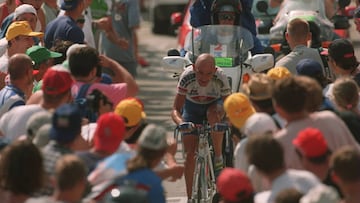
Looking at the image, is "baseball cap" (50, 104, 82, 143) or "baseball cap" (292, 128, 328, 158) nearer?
"baseball cap" (292, 128, 328, 158)

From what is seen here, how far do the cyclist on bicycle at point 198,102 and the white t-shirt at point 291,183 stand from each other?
466 cm

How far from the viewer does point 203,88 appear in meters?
14.2

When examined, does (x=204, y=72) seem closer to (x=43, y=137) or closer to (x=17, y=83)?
(x=17, y=83)

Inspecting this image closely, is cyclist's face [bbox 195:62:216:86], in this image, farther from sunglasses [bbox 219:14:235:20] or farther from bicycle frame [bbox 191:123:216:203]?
sunglasses [bbox 219:14:235:20]

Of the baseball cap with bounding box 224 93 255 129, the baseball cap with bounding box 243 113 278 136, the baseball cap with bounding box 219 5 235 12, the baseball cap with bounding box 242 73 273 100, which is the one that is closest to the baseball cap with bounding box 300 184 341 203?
the baseball cap with bounding box 243 113 278 136

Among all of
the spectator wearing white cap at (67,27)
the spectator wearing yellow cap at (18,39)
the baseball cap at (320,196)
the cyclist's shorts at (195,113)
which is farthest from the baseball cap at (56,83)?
the spectator wearing white cap at (67,27)

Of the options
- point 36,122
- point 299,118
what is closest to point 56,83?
point 36,122

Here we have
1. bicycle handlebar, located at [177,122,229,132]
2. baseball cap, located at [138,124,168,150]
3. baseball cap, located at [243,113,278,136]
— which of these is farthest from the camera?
bicycle handlebar, located at [177,122,229,132]

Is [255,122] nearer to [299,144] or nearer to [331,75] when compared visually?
[299,144]

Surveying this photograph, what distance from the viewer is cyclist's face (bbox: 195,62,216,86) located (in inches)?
547

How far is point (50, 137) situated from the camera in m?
10.0

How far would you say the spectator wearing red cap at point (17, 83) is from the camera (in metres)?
12.3

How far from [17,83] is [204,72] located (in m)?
2.24

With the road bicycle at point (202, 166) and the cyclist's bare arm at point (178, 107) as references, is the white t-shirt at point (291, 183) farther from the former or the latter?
the cyclist's bare arm at point (178, 107)
